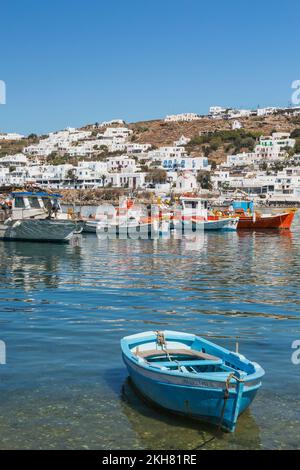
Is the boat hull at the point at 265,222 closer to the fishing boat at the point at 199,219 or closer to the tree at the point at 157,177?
the fishing boat at the point at 199,219

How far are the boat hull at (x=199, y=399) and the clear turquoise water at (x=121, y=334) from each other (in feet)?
0.70

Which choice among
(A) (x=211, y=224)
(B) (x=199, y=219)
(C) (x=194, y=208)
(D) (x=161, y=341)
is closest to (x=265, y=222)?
(A) (x=211, y=224)

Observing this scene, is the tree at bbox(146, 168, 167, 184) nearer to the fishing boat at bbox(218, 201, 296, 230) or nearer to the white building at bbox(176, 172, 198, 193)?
the white building at bbox(176, 172, 198, 193)

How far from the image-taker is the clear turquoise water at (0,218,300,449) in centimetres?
892

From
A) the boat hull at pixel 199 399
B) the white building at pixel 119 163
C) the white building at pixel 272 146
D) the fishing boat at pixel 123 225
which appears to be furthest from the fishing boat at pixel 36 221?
the white building at pixel 272 146

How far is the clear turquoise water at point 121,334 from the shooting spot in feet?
29.3

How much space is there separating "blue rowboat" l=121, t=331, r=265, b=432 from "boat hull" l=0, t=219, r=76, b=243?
27946 mm

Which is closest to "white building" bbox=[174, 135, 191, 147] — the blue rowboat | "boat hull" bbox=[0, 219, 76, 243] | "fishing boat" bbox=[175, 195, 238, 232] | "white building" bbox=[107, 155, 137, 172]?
"white building" bbox=[107, 155, 137, 172]

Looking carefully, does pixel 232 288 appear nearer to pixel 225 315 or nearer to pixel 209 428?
pixel 225 315

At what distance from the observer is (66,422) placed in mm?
9312

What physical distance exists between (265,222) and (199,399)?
45.1m

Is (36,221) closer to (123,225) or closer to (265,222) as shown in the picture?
(123,225)

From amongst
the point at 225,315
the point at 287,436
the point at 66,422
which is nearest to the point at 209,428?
the point at 287,436

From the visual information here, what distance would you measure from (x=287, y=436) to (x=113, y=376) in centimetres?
385
